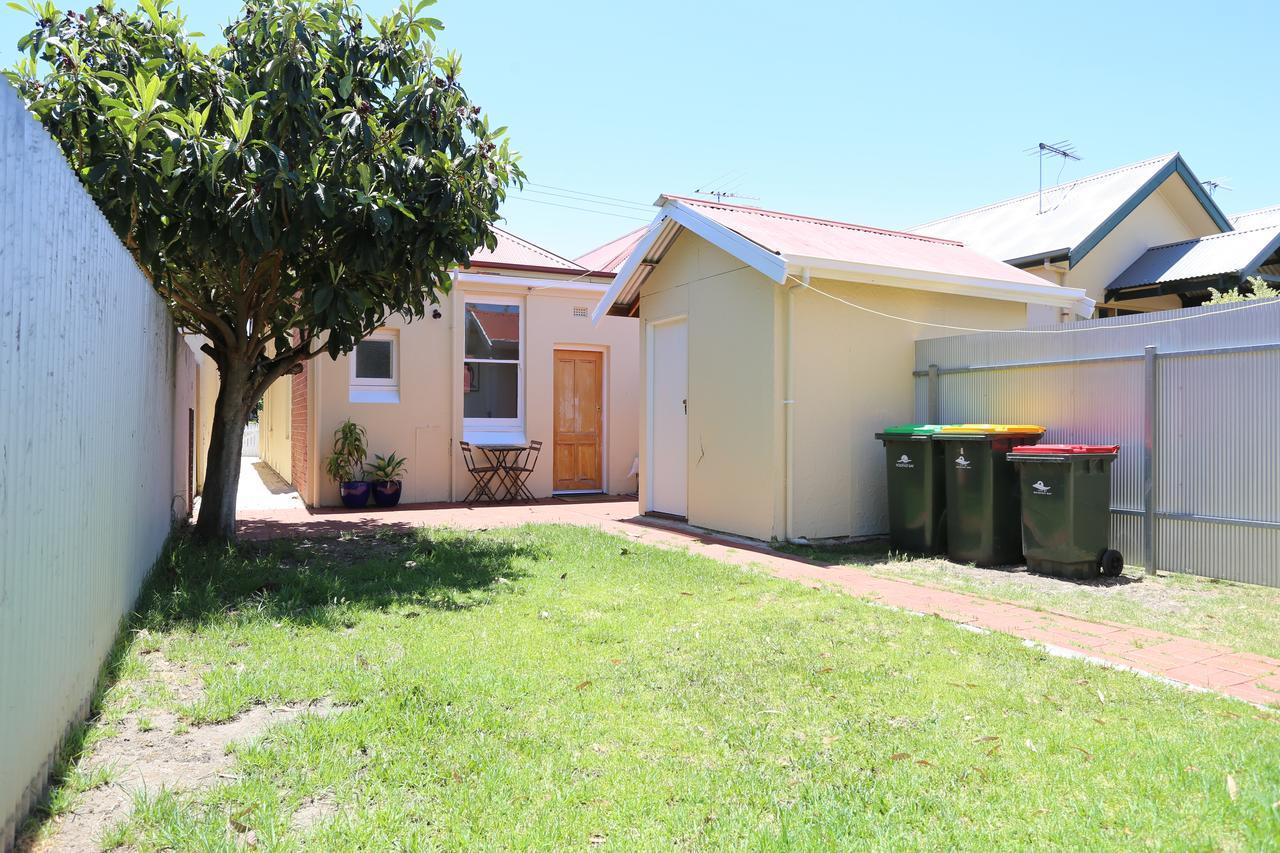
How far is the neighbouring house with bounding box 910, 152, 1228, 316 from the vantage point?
14117 millimetres

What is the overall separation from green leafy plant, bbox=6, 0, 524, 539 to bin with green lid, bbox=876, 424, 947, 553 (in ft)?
14.8

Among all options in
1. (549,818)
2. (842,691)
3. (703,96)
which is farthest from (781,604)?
(703,96)

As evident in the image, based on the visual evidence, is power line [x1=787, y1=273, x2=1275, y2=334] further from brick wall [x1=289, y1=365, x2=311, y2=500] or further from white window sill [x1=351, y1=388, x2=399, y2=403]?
brick wall [x1=289, y1=365, x2=311, y2=500]

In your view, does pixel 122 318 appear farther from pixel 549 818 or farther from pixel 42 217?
pixel 549 818

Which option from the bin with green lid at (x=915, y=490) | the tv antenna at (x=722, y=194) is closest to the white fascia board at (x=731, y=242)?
the bin with green lid at (x=915, y=490)

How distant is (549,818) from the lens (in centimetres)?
267

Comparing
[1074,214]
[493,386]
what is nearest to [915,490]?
[493,386]

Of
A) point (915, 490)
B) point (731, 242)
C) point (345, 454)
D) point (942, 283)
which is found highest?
point (731, 242)

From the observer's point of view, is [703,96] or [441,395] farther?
[703,96]

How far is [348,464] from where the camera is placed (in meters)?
12.0

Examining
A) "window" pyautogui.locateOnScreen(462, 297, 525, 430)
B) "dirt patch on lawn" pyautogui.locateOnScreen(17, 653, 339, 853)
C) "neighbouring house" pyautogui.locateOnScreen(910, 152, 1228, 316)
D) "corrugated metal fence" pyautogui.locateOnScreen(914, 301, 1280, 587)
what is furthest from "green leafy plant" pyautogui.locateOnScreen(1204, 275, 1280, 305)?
"window" pyautogui.locateOnScreen(462, 297, 525, 430)

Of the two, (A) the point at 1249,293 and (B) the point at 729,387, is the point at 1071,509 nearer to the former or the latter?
(B) the point at 729,387

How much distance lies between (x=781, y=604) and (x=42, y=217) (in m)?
4.74

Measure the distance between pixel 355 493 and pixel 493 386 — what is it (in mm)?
2890
